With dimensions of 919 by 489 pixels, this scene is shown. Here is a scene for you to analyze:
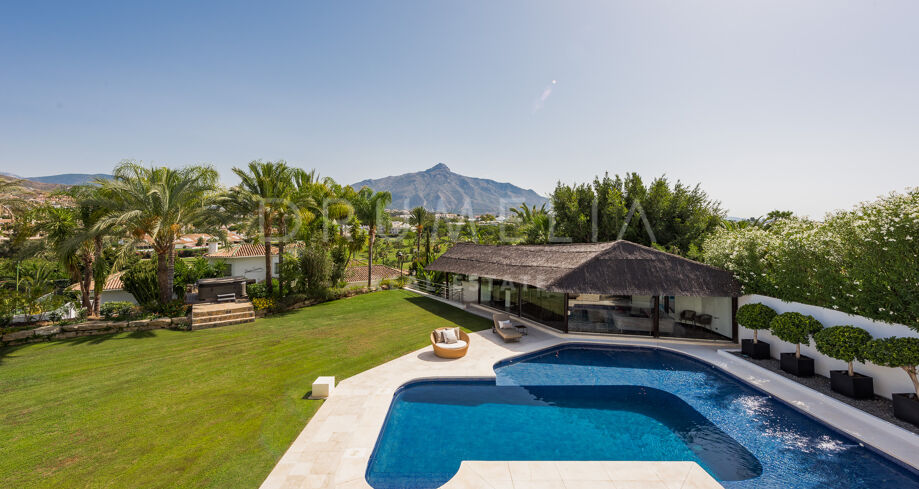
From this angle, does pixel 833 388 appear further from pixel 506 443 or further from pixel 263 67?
pixel 263 67

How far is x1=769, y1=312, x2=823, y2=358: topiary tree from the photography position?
10273 millimetres

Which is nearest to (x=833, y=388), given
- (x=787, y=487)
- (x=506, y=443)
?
(x=787, y=487)

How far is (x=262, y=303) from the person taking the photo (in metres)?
18.0

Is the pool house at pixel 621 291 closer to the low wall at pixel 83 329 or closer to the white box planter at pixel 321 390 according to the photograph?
the white box planter at pixel 321 390

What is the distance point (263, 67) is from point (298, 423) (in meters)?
19.0

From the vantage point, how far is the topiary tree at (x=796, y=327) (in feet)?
33.7

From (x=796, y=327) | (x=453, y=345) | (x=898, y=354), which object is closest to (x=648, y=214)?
(x=796, y=327)

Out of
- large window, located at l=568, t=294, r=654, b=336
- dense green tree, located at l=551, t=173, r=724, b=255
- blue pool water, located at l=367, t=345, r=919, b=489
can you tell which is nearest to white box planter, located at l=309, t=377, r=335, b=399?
blue pool water, located at l=367, t=345, r=919, b=489

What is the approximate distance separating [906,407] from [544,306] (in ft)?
35.4

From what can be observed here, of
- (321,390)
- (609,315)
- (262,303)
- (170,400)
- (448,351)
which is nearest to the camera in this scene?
(170,400)

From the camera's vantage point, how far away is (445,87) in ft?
78.1

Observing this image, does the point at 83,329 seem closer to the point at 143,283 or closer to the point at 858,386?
the point at 143,283

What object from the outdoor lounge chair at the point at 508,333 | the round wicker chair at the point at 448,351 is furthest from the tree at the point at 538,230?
the round wicker chair at the point at 448,351

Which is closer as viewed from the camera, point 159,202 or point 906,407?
point 906,407
